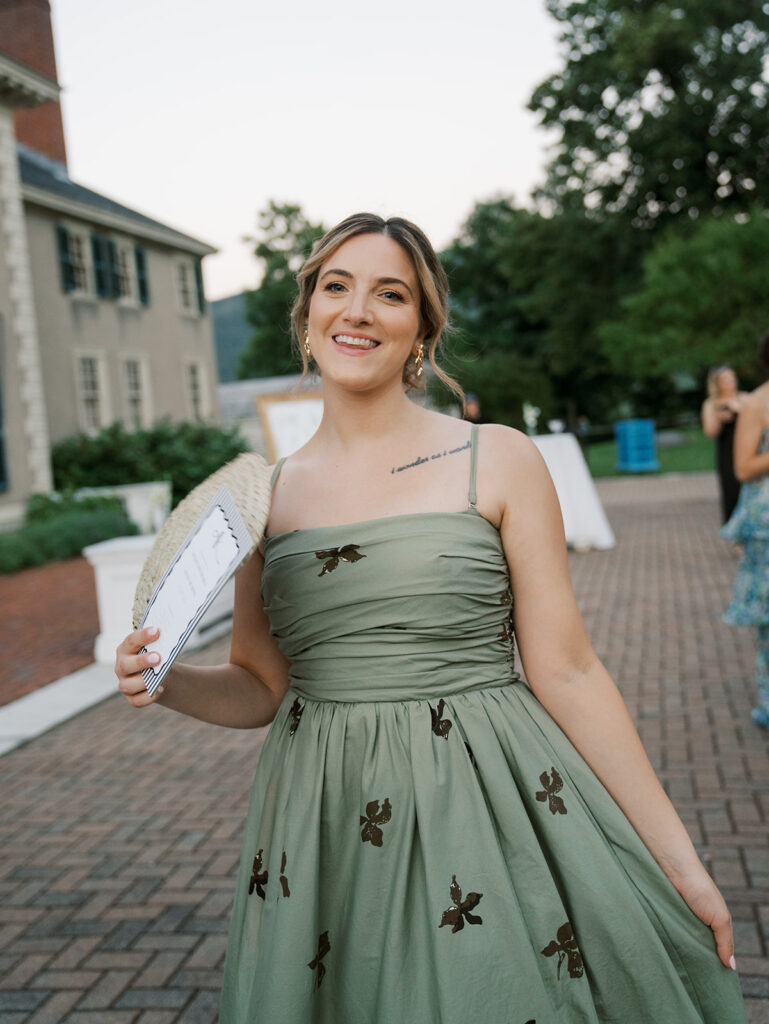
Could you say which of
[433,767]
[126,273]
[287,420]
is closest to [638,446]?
[126,273]

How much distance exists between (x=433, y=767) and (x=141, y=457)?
18.8 metres

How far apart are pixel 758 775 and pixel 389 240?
3.64 m

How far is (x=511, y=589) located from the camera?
1.70m

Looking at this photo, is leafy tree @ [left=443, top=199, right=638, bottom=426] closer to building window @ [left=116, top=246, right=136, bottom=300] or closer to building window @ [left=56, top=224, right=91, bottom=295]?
building window @ [left=116, top=246, right=136, bottom=300]

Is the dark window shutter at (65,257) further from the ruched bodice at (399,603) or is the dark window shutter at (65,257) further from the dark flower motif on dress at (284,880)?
the dark flower motif on dress at (284,880)

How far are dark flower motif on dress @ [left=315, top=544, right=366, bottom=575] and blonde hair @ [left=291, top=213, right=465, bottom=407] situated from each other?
38 cm

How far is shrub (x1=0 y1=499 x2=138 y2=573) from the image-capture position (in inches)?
533

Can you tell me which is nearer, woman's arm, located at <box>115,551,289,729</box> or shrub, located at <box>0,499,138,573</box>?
woman's arm, located at <box>115,551,289,729</box>

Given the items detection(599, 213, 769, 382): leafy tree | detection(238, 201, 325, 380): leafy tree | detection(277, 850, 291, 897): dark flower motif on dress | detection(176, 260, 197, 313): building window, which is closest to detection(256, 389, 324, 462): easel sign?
detection(277, 850, 291, 897): dark flower motif on dress

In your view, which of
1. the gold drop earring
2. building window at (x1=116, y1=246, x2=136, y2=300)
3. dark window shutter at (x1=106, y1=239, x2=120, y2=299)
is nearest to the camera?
the gold drop earring

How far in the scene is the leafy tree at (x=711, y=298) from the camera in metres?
21.5

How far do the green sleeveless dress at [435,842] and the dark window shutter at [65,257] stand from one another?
20376mm

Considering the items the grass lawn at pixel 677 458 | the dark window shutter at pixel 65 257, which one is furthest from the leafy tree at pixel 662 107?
the dark window shutter at pixel 65 257

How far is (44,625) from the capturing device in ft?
31.2
